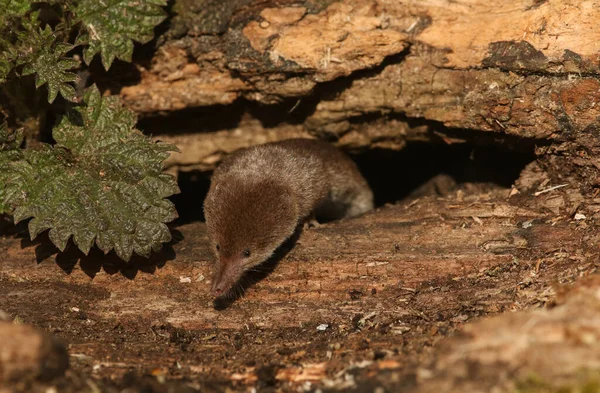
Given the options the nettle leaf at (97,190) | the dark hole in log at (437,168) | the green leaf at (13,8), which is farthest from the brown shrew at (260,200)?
the green leaf at (13,8)

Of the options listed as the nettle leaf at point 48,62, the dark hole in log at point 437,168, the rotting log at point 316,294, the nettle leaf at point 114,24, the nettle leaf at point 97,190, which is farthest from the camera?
the dark hole in log at point 437,168

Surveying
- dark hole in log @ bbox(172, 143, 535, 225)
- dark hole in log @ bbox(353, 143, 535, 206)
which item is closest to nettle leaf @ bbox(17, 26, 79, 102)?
dark hole in log @ bbox(172, 143, 535, 225)

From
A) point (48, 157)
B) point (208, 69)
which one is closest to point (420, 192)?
point (208, 69)

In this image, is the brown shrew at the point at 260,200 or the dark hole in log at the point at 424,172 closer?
the brown shrew at the point at 260,200

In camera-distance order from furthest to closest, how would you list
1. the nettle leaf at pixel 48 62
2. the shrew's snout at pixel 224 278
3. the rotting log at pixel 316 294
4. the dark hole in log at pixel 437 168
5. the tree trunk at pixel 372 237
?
the dark hole in log at pixel 437 168 → the nettle leaf at pixel 48 62 → the shrew's snout at pixel 224 278 → the rotting log at pixel 316 294 → the tree trunk at pixel 372 237

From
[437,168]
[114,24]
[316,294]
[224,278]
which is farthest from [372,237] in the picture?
[114,24]

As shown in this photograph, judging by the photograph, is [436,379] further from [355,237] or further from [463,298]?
[355,237]

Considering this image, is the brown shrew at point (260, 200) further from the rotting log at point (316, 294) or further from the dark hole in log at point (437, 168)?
the dark hole in log at point (437, 168)
